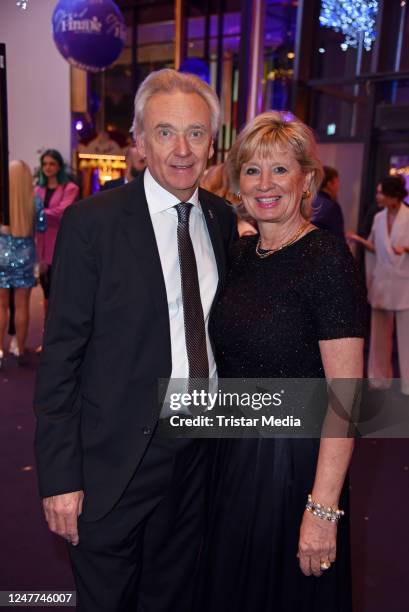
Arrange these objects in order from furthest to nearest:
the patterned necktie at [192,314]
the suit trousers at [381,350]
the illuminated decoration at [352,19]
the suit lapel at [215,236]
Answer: the illuminated decoration at [352,19]
the suit trousers at [381,350]
the suit lapel at [215,236]
the patterned necktie at [192,314]

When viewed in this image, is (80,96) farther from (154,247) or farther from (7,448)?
(154,247)

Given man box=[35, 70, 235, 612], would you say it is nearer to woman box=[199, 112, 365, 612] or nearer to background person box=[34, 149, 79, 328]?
woman box=[199, 112, 365, 612]

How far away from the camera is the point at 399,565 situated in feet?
8.09

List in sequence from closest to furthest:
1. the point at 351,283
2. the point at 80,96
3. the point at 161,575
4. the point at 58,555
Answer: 1. the point at 351,283
2. the point at 161,575
3. the point at 58,555
4. the point at 80,96

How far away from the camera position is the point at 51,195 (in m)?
5.40

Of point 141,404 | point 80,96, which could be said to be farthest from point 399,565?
point 80,96

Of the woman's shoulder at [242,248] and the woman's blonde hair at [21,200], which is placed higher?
the woman's shoulder at [242,248]

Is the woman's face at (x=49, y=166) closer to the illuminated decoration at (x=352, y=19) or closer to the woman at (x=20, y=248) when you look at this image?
the woman at (x=20, y=248)

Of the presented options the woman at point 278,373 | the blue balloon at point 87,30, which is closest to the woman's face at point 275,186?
the woman at point 278,373

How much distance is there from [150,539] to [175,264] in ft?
2.35

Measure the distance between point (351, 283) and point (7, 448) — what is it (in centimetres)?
267

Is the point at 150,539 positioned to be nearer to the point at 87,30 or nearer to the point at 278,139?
the point at 278,139

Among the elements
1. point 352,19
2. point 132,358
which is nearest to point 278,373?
point 132,358

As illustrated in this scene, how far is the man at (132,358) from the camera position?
1.35 meters
